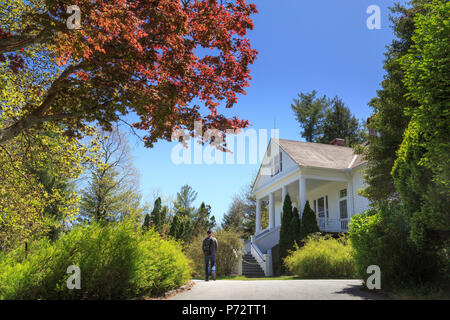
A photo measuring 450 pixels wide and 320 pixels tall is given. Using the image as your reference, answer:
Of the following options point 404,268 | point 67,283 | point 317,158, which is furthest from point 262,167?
point 67,283

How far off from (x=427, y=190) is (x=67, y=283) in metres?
5.89

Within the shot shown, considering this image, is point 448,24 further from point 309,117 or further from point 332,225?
point 309,117

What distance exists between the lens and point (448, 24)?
194 inches

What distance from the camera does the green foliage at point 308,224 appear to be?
18.9 metres

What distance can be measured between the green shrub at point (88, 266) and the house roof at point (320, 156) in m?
16.3

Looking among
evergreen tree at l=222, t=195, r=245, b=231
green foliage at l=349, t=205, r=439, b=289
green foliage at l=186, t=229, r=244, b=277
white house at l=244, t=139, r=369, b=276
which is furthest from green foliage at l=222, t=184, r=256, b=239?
green foliage at l=349, t=205, r=439, b=289

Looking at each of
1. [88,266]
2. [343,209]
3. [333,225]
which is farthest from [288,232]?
[88,266]

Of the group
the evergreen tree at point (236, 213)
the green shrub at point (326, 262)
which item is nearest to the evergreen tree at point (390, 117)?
the green shrub at point (326, 262)

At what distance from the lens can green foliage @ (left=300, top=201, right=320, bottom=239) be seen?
62.0ft

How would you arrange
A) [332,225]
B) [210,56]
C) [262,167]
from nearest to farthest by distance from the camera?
[210,56] → [332,225] → [262,167]

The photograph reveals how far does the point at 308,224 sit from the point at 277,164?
7.67 meters

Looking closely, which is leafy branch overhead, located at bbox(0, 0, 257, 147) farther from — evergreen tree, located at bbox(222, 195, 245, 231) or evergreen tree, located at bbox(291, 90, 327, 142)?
evergreen tree, located at bbox(291, 90, 327, 142)

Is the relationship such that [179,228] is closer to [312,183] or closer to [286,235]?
[312,183]

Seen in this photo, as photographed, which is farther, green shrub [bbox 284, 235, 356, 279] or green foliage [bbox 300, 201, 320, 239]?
green foliage [bbox 300, 201, 320, 239]
